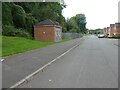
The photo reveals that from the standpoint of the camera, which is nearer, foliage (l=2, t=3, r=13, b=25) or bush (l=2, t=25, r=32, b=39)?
foliage (l=2, t=3, r=13, b=25)

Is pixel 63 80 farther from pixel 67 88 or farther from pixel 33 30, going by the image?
pixel 33 30

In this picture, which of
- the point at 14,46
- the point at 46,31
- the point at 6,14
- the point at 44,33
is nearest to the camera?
the point at 14,46

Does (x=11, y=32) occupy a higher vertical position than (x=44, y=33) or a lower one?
higher

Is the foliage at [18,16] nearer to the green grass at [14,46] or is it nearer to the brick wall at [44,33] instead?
the brick wall at [44,33]

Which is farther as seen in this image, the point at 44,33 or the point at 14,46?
the point at 44,33

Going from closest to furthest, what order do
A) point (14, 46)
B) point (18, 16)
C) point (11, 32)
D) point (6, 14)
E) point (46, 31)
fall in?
point (14, 46)
point (6, 14)
point (11, 32)
point (18, 16)
point (46, 31)

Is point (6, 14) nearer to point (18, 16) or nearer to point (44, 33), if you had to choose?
point (18, 16)

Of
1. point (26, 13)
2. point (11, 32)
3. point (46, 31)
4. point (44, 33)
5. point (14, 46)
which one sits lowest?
point (14, 46)

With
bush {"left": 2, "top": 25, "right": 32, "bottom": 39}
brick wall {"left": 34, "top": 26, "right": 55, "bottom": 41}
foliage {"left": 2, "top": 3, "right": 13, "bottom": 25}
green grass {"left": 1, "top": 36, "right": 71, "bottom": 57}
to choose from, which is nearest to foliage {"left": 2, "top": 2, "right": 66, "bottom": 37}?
foliage {"left": 2, "top": 3, "right": 13, "bottom": 25}

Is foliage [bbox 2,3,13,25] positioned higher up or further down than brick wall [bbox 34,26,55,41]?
higher up

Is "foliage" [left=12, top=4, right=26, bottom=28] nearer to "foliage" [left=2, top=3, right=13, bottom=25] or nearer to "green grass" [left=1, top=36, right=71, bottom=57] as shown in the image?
"foliage" [left=2, top=3, right=13, bottom=25]

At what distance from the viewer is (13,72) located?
35.6 ft

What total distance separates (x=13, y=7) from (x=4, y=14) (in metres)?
6.68

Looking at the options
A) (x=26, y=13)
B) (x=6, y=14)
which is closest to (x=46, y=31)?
(x=26, y=13)
